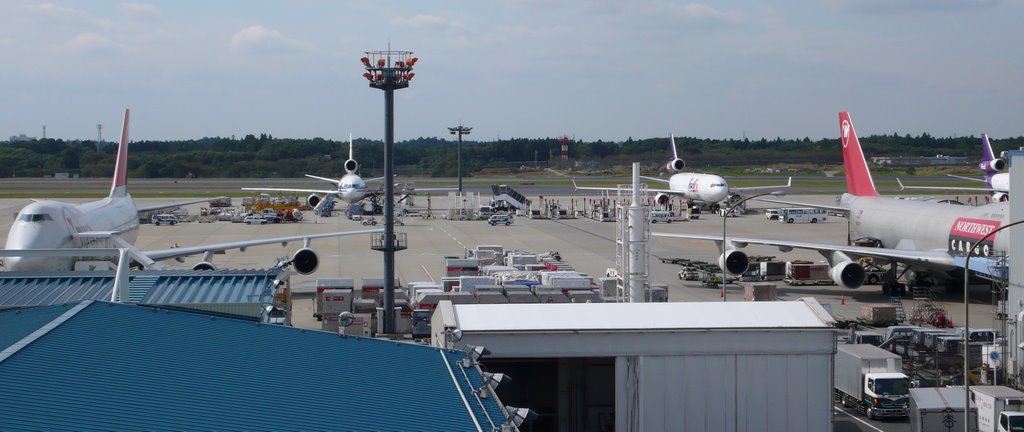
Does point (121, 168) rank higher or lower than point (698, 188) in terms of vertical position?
higher

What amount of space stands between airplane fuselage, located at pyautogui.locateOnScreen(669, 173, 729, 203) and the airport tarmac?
249 centimetres

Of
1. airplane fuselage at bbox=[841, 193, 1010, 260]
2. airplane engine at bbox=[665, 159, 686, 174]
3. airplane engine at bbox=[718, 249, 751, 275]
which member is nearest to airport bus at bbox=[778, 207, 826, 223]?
airplane engine at bbox=[665, 159, 686, 174]

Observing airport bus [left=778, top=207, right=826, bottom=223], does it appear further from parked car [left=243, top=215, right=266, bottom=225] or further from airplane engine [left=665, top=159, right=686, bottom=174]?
parked car [left=243, top=215, right=266, bottom=225]

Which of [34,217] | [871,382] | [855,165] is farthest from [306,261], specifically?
[855,165]

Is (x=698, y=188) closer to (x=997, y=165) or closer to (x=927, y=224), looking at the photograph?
(x=997, y=165)

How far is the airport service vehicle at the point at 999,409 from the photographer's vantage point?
1018 inches

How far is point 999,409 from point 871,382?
141 inches

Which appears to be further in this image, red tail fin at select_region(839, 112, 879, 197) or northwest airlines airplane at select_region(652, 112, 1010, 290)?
red tail fin at select_region(839, 112, 879, 197)

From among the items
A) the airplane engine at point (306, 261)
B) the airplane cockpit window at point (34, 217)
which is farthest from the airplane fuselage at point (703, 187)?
the airplane cockpit window at point (34, 217)

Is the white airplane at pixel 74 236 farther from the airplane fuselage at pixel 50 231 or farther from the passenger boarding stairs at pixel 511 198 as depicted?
the passenger boarding stairs at pixel 511 198

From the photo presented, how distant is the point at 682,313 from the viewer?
85.8 feet

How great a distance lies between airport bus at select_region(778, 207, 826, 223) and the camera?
97.2m

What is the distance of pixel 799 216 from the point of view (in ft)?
322

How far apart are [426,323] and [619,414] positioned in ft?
52.7
